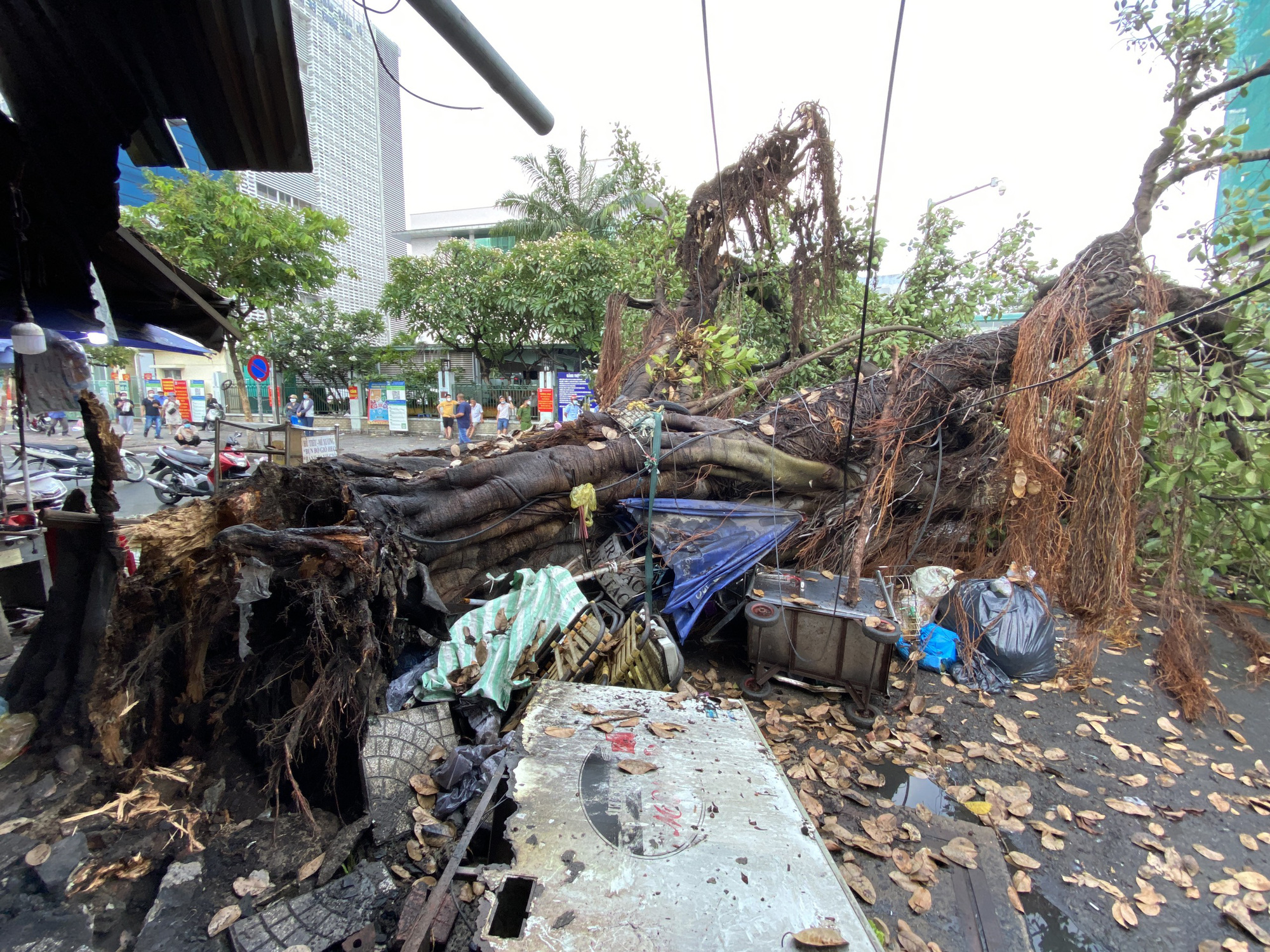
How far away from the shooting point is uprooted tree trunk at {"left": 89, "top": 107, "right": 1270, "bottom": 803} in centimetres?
255

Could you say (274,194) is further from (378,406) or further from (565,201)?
(565,201)

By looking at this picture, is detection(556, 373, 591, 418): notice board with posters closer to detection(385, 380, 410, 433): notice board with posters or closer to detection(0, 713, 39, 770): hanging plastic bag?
detection(385, 380, 410, 433): notice board with posters

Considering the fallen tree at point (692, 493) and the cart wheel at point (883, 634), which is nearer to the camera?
the fallen tree at point (692, 493)

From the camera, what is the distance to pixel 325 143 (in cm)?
2483

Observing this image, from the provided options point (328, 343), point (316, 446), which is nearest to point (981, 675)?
point (316, 446)

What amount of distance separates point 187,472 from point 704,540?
860 cm

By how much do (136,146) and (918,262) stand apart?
8605 millimetres

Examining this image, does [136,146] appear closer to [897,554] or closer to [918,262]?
[897,554]

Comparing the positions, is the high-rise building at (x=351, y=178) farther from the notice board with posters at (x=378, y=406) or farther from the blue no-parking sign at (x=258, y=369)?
the blue no-parking sign at (x=258, y=369)

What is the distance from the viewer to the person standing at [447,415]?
17266mm

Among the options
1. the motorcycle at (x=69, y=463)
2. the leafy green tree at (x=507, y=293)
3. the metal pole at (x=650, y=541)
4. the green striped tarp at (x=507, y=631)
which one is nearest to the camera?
the green striped tarp at (x=507, y=631)

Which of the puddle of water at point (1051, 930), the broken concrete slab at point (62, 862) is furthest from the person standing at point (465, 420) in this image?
the puddle of water at point (1051, 930)

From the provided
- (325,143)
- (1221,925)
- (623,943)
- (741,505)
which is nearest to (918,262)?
(741,505)

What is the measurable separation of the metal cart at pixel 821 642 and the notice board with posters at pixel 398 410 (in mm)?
18112
